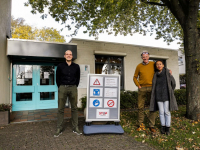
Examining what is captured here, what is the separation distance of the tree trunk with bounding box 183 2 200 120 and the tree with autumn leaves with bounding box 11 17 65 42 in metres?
21.0

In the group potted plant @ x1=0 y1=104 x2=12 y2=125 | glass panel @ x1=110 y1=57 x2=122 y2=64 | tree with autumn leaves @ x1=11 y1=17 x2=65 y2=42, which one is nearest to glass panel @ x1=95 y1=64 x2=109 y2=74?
glass panel @ x1=110 y1=57 x2=122 y2=64

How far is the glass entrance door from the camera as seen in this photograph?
Result: 666 centimetres

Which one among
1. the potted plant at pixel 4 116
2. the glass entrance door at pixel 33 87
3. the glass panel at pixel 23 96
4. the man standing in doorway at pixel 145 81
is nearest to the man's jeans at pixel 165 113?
the man standing in doorway at pixel 145 81

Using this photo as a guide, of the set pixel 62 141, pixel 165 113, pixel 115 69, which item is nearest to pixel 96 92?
pixel 62 141

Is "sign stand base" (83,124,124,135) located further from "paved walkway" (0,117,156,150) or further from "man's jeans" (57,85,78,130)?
"man's jeans" (57,85,78,130)

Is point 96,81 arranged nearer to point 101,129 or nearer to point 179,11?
point 101,129

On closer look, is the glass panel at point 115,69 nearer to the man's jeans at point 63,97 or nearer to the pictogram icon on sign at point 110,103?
the pictogram icon on sign at point 110,103

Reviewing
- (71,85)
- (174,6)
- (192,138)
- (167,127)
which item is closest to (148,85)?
(167,127)

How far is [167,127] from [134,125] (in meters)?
0.97

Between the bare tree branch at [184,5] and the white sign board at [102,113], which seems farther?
the bare tree branch at [184,5]

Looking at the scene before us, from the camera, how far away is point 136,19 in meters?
9.30

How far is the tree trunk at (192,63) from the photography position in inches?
181

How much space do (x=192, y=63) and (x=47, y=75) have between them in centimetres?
614

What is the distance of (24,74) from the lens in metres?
6.77
